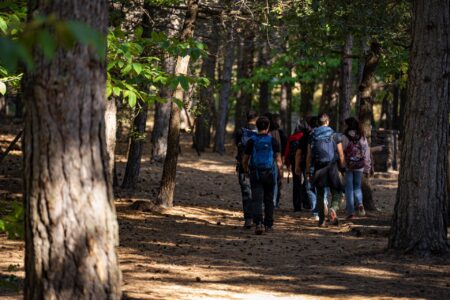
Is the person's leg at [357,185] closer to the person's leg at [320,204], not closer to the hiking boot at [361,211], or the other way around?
the hiking boot at [361,211]

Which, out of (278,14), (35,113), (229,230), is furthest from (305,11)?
(35,113)

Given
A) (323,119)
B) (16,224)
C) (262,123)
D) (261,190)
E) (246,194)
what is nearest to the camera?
(16,224)

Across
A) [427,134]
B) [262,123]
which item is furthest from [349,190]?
[427,134]

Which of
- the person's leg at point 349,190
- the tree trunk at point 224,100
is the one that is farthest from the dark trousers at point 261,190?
the tree trunk at point 224,100

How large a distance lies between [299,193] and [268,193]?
3.84m

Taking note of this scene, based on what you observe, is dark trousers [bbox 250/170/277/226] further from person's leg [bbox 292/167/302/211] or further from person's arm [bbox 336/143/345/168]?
person's leg [bbox 292/167/302/211]

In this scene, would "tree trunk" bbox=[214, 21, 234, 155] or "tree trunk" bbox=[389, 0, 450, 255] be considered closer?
"tree trunk" bbox=[389, 0, 450, 255]

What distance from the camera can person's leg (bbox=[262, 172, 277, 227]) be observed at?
13508 mm

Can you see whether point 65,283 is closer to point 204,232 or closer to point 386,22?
point 204,232

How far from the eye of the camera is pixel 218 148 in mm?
35969

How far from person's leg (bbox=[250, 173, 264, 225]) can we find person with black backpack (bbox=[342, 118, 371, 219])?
279cm

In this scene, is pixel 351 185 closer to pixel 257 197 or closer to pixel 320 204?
pixel 320 204

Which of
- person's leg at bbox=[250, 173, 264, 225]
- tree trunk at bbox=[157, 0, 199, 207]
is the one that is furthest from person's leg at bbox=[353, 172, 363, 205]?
tree trunk at bbox=[157, 0, 199, 207]

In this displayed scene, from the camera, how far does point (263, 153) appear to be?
1348cm
